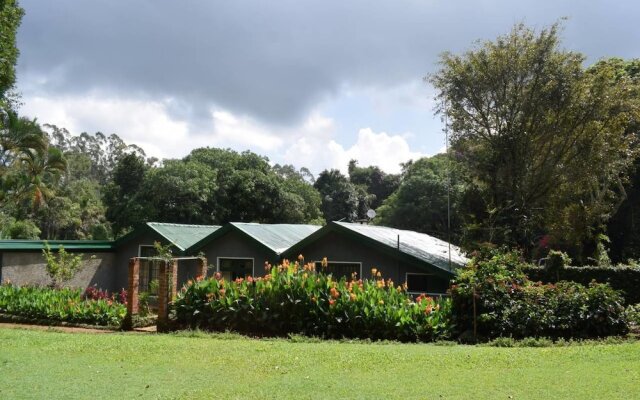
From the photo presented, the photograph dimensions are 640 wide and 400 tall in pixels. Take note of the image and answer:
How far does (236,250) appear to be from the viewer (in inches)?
822

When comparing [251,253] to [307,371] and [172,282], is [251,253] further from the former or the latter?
[307,371]

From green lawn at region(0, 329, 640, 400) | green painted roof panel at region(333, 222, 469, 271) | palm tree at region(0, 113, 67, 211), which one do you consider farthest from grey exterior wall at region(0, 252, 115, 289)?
green painted roof panel at region(333, 222, 469, 271)

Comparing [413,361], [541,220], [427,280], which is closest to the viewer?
[413,361]

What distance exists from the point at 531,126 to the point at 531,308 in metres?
9.25

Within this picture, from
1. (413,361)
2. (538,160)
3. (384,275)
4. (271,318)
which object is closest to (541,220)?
(538,160)

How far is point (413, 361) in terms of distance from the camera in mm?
8562

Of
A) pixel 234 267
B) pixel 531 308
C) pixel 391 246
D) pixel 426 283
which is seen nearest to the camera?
pixel 531 308

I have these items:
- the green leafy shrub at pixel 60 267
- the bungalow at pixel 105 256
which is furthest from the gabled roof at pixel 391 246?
the green leafy shrub at pixel 60 267

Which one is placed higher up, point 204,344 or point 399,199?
point 399,199

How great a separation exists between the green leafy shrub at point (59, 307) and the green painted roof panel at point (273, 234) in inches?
233

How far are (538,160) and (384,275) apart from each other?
6.86 m

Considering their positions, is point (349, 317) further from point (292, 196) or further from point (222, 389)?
point (292, 196)

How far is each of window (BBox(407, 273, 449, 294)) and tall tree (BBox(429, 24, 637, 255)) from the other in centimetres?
266

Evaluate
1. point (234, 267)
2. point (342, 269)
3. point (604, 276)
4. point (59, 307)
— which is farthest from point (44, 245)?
point (604, 276)
